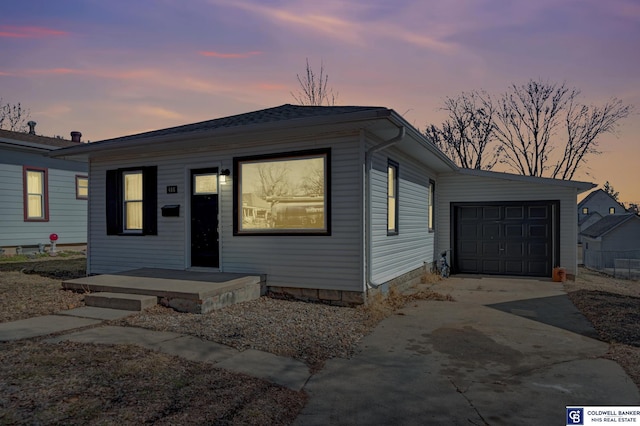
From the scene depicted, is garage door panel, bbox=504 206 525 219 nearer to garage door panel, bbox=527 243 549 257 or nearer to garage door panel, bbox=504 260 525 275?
garage door panel, bbox=527 243 549 257

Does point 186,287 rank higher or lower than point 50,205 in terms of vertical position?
lower

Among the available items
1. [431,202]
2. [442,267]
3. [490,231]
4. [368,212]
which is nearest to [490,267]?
[490,231]

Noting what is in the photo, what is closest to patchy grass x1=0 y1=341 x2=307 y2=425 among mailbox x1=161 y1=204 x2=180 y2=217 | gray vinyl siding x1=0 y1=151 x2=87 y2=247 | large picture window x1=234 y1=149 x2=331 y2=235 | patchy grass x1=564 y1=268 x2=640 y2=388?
patchy grass x1=564 y1=268 x2=640 y2=388

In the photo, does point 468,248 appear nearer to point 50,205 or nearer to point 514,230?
point 514,230

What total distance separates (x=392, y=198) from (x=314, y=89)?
13629 mm

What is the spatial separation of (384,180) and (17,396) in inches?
252

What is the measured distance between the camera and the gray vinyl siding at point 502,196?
37.5ft

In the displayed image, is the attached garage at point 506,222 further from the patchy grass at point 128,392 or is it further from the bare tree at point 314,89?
the patchy grass at point 128,392

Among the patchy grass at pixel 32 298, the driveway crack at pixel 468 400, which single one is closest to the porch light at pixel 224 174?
the patchy grass at pixel 32 298

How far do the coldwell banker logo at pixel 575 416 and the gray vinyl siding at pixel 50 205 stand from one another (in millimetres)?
16268

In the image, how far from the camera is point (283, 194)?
7855 millimetres

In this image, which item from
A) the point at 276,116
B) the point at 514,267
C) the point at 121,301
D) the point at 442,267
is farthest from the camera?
the point at 514,267

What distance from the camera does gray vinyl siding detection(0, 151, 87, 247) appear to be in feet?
44.6

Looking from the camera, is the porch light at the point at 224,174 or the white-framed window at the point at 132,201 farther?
the white-framed window at the point at 132,201
